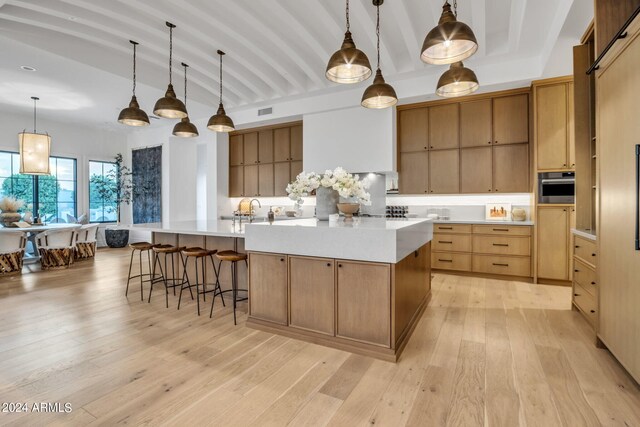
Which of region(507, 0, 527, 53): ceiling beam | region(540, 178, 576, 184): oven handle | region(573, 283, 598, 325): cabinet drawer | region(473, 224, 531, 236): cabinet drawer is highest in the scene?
region(507, 0, 527, 53): ceiling beam

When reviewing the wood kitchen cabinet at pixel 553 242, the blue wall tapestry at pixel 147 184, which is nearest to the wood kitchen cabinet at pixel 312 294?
the wood kitchen cabinet at pixel 553 242

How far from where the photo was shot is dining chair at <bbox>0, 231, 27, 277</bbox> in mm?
5395

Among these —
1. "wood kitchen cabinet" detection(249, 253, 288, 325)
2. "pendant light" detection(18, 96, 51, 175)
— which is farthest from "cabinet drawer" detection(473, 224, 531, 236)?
"pendant light" detection(18, 96, 51, 175)

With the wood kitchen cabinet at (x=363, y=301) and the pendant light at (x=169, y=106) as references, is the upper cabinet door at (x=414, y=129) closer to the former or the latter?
the pendant light at (x=169, y=106)

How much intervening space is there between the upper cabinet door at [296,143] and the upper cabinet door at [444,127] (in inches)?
108

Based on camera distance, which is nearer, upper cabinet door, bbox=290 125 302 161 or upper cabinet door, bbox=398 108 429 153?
upper cabinet door, bbox=398 108 429 153

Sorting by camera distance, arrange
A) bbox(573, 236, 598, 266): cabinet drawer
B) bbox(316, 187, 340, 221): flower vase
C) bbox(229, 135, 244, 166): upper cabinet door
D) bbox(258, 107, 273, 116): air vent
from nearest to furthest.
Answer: bbox(573, 236, 598, 266): cabinet drawer → bbox(316, 187, 340, 221): flower vase → bbox(258, 107, 273, 116): air vent → bbox(229, 135, 244, 166): upper cabinet door

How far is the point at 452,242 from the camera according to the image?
5.32 metres

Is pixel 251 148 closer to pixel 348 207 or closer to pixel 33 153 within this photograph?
pixel 33 153

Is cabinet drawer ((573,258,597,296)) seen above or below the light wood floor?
above

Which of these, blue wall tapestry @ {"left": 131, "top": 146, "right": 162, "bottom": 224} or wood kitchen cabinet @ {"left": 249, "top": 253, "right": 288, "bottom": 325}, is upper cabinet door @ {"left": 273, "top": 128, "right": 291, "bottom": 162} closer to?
blue wall tapestry @ {"left": 131, "top": 146, "right": 162, "bottom": 224}

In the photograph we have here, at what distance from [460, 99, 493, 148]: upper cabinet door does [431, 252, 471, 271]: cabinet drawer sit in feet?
6.29

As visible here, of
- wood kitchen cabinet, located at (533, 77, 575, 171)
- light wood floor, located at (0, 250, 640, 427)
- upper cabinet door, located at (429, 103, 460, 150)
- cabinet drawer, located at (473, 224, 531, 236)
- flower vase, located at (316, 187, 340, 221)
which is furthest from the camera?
upper cabinet door, located at (429, 103, 460, 150)

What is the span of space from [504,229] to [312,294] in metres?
3.71
